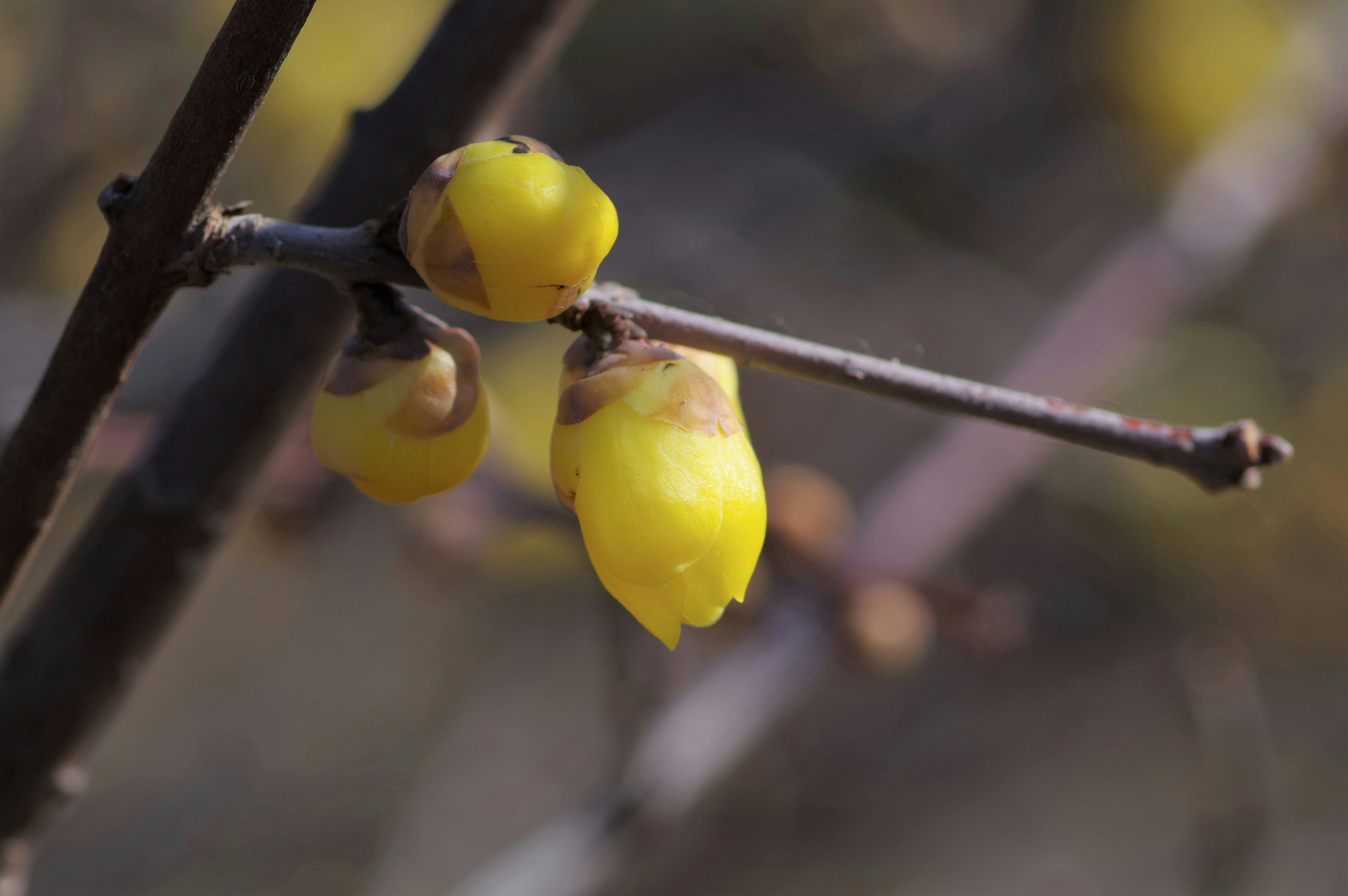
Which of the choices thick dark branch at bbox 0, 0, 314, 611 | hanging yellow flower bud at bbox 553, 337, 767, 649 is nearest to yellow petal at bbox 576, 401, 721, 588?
hanging yellow flower bud at bbox 553, 337, 767, 649

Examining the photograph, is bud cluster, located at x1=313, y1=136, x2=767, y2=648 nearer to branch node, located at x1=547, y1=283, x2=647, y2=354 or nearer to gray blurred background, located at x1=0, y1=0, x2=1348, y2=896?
branch node, located at x1=547, y1=283, x2=647, y2=354

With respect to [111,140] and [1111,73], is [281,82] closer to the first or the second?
[111,140]

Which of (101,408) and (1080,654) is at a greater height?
(101,408)

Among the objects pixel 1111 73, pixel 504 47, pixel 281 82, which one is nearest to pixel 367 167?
pixel 504 47

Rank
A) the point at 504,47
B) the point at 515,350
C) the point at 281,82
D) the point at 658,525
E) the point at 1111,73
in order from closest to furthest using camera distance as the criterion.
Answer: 1. the point at 658,525
2. the point at 504,47
3. the point at 281,82
4. the point at 515,350
5. the point at 1111,73

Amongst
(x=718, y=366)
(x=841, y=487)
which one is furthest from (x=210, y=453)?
(x=841, y=487)

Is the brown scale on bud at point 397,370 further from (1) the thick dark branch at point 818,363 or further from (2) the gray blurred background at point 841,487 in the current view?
(2) the gray blurred background at point 841,487
